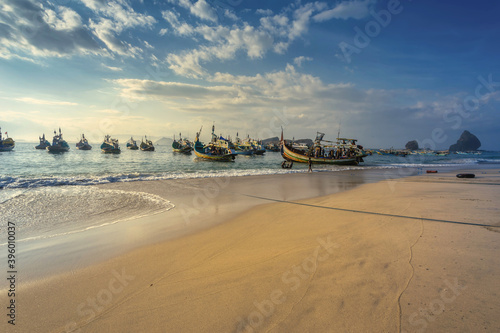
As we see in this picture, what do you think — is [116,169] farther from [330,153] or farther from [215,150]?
[330,153]

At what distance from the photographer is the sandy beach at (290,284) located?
2758 mm

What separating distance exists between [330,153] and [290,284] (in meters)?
47.9

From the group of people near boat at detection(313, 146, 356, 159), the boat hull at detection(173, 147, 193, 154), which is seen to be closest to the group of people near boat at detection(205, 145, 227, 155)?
the group of people near boat at detection(313, 146, 356, 159)

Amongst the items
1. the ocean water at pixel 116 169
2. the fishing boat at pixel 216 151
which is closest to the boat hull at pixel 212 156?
the fishing boat at pixel 216 151

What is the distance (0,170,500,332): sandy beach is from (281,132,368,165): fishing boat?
1621 inches

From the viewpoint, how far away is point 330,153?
47.8m

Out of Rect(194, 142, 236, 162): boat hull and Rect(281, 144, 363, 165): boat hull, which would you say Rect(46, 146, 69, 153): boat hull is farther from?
Rect(281, 144, 363, 165): boat hull

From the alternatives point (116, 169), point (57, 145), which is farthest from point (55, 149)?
point (116, 169)

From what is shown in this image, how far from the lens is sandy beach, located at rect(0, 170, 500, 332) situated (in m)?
2.76

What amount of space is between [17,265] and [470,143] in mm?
289421

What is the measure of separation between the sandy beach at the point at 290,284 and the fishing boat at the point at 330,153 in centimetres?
4118

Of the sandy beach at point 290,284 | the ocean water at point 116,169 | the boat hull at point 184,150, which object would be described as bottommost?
the ocean water at point 116,169

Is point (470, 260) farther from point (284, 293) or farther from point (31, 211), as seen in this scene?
point (31, 211)

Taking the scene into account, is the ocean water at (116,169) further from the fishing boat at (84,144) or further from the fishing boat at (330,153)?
the fishing boat at (84,144)
